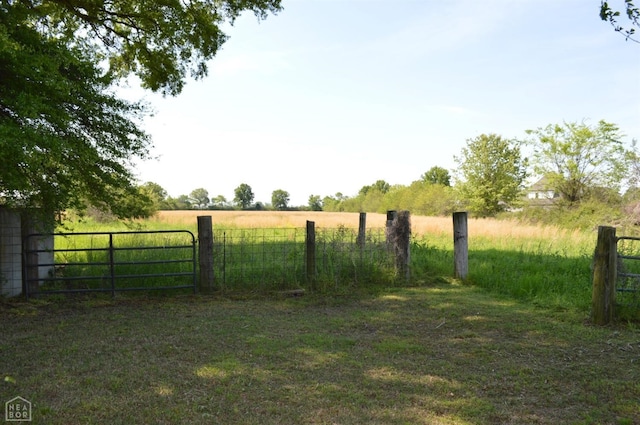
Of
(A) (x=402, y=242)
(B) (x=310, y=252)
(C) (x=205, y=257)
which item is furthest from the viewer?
(A) (x=402, y=242)

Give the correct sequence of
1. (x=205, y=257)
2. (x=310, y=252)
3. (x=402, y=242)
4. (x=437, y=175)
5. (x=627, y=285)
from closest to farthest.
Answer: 1. (x=627, y=285)
2. (x=205, y=257)
3. (x=310, y=252)
4. (x=402, y=242)
5. (x=437, y=175)

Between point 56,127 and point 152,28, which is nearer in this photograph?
point 56,127

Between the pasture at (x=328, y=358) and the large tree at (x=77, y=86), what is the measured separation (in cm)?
207

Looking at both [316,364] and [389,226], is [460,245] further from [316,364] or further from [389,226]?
[316,364]

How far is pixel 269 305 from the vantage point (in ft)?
25.6

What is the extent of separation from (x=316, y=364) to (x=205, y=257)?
442cm

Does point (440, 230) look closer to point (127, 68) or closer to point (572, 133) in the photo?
point (127, 68)

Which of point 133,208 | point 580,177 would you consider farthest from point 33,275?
point 580,177

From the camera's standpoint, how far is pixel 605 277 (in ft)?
21.1

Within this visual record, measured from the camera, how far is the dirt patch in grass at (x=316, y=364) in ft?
12.0

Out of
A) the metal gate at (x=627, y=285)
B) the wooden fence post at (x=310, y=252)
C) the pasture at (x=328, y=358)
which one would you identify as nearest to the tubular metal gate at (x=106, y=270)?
the pasture at (x=328, y=358)

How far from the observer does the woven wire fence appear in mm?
8805

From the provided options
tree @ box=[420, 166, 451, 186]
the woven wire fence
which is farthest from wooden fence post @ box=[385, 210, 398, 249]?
tree @ box=[420, 166, 451, 186]

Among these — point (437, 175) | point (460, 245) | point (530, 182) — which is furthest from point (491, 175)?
point (437, 175)
